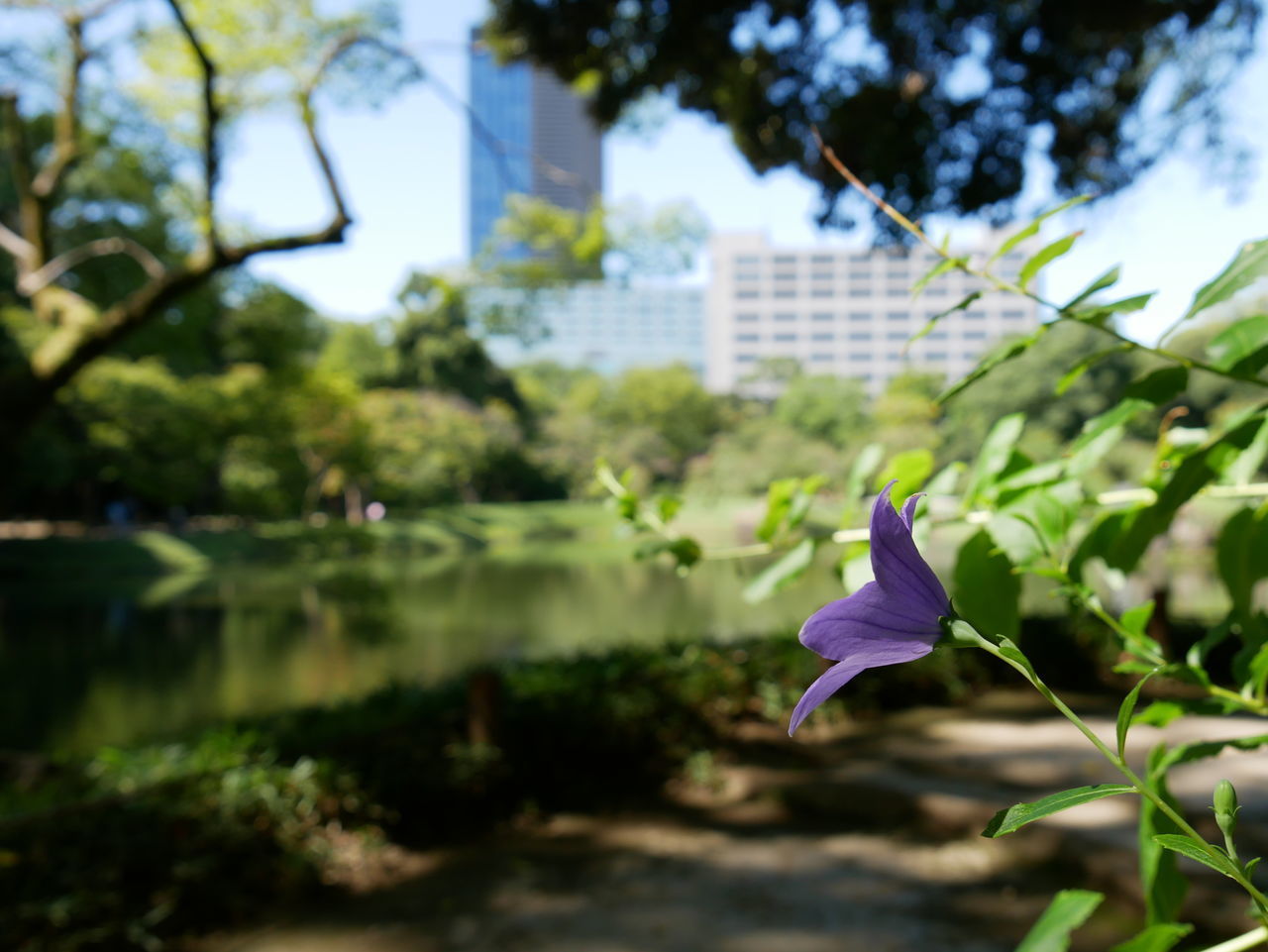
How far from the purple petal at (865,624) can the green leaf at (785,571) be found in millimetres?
338

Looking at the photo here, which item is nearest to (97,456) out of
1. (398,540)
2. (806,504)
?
(398,540)

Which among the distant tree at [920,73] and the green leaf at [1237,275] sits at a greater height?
the distant tree at [920,73]

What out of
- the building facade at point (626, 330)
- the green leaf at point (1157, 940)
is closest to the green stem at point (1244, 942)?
the green leaf at point (1157, 940)

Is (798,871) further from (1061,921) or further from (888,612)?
(888,612)

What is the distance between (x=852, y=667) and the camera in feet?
0.58

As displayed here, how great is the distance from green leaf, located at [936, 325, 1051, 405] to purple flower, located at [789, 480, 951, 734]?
17 cm

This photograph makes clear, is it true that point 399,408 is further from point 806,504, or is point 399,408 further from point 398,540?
point 806,504

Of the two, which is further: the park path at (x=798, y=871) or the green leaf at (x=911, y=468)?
the park path at (x=798, y=871)

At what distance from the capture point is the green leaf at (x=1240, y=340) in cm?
36

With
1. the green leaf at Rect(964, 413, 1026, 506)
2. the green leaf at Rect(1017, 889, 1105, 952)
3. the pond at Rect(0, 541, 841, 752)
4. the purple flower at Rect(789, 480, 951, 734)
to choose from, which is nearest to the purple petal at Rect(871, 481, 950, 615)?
the purple flower at Rect(789, 480, 951, 734)

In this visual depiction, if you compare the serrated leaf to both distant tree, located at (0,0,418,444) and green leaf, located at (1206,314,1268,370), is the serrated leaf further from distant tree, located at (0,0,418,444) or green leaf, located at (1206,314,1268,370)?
distant tree, located at (0,0,418,444)

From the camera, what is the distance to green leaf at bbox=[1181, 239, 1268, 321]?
33 cm

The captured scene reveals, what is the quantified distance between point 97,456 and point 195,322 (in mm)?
3699

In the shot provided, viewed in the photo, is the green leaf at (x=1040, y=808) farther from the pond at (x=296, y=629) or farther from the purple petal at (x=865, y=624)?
the pond at (x=296, y=629)
